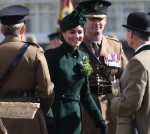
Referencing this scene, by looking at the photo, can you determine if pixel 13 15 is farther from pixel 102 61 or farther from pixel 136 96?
pixel 102 61

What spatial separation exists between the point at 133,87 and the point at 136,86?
34 millimetres

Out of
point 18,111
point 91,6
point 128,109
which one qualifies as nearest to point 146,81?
point 128,109

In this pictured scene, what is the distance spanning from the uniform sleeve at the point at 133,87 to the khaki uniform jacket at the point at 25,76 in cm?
89

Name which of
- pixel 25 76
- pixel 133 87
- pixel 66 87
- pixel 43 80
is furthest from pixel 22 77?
pixel 133 87

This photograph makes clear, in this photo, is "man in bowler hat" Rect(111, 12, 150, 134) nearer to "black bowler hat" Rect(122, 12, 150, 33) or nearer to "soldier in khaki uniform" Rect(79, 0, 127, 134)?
"black bowler hat" Rect(122, 12, 150, 33)

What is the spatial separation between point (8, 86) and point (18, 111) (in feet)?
1.65

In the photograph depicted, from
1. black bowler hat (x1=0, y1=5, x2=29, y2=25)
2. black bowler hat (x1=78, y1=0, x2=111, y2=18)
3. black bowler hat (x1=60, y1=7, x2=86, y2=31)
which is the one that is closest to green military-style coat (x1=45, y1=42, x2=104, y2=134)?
black bowler hat (x1=60, y1=7, x2=86, y2=31)

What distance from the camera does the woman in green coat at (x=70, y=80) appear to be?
29.2 ft

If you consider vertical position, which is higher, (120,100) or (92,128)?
(120,100)

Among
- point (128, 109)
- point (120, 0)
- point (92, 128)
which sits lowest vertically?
point (120, 0)

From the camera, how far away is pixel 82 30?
9133mm

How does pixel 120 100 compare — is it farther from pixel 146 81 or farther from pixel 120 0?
pixel 120 0

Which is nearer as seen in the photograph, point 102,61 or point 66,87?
point 66,87

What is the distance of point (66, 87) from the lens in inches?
351
